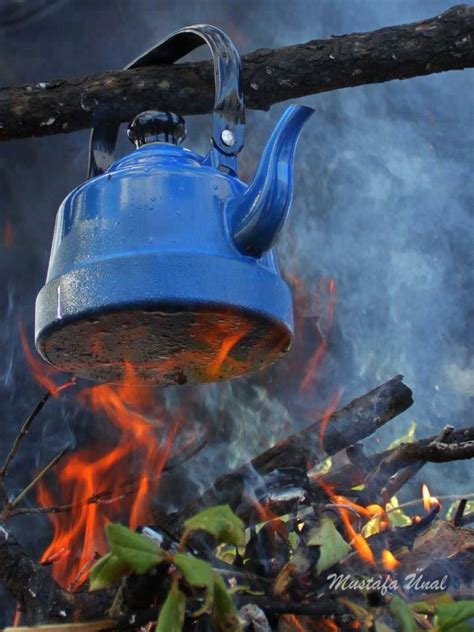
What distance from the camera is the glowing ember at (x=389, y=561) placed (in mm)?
1385

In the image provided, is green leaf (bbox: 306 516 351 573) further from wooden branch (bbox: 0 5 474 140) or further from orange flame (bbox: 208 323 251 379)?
wooden branch (bbox: 0 5 474 140)

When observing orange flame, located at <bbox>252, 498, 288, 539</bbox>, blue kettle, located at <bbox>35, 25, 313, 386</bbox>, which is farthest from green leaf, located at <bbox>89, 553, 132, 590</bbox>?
orange flame, located at <bbox>252, 498, 288, 539</bbox>

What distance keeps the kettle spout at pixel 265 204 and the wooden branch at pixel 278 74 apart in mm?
695

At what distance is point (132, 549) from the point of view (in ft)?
2.99

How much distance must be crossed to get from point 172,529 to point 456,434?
0.69 meters

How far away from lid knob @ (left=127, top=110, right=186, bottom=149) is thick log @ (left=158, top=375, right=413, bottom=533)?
792mm

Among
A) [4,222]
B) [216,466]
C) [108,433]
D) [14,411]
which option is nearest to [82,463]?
[108,433]

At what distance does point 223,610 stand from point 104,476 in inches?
64.3

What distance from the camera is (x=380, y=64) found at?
5.96 feet

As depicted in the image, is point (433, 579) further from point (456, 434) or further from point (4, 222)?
point (4, 222)

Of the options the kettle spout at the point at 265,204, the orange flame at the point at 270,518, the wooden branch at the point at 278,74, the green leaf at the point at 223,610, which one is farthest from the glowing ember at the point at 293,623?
the wooden branch at the point at 278,74

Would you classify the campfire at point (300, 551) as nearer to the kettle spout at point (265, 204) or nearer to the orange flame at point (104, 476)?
the orange flame at point (104, 476)

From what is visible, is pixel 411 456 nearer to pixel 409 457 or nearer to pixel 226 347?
pixel 409 457

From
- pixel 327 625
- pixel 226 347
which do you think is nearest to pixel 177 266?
pixel 226 347
